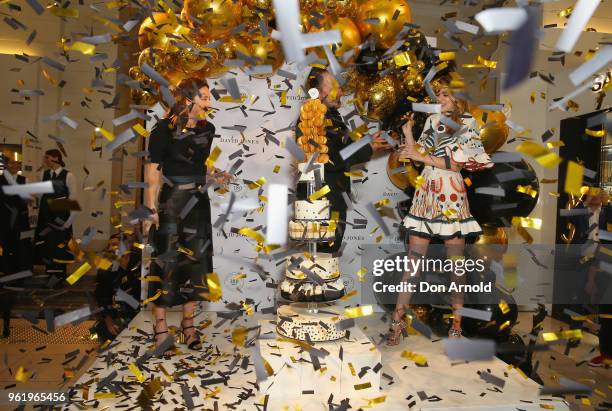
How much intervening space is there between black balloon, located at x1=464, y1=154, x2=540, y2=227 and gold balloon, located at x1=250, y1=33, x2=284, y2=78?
1.38 m

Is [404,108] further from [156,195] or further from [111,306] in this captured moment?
[111,306]

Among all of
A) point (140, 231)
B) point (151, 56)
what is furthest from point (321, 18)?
point (140, 231)

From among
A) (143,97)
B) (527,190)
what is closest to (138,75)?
(143,97)

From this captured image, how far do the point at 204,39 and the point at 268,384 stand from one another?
1909mm

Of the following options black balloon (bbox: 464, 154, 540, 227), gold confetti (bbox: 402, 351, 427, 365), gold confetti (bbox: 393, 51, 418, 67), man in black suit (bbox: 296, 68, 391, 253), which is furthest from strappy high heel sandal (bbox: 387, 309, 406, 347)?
gold confetti (bbox: 393, 51, 418, 67)

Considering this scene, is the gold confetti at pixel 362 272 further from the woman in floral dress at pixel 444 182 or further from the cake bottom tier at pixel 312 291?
the cake bottom tier at pixel 312 291

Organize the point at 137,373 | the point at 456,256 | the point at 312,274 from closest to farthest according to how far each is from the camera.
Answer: the point at 137,373 → the point at 312,274 → the point at 456,256

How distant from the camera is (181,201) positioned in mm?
2588

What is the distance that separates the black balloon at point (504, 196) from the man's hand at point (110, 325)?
230 cm

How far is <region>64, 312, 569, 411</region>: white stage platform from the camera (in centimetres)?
200

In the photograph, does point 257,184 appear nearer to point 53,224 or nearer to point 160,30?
point 160,30

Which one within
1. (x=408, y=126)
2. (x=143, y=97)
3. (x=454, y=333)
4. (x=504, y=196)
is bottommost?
(x=454, y=333)

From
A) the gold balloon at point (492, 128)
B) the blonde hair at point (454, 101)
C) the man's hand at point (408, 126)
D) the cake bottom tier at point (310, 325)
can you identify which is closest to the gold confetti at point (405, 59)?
the blonde hair at point (454, 101)

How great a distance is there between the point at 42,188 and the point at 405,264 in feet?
6.90
